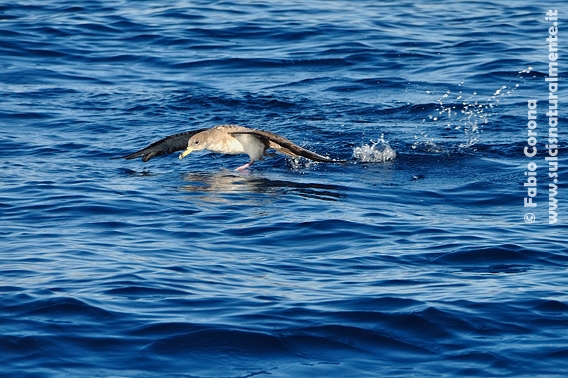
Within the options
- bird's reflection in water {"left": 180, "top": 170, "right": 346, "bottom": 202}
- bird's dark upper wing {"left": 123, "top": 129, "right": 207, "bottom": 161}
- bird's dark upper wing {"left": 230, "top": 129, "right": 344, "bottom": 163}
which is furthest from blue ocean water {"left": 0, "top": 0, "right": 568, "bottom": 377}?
bird's dark upper wing {"left": 230, "top": 129, "right": 344, "bottom": 163}

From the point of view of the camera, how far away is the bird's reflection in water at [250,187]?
12.5 metres

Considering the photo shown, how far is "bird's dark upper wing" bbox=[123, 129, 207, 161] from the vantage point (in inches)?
539

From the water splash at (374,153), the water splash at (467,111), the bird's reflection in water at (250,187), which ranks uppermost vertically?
the water splash at (467,111)

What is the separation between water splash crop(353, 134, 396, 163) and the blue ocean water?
5cm

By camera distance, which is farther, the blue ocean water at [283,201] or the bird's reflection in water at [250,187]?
the bird's reflection in water at [250,187]

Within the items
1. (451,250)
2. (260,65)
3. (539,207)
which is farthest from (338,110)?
(451,250)

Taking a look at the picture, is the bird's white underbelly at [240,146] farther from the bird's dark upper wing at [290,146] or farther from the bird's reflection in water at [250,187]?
the bird's dark upper wing at [290,146]

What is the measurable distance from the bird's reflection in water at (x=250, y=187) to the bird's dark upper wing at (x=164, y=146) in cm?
51

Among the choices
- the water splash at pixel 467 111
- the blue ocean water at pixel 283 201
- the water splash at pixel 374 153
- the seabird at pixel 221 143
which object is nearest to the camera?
the blue ocean water at pixel 283 201

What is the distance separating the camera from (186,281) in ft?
30.2

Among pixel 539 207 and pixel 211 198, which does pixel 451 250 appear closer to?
pixel 539 207

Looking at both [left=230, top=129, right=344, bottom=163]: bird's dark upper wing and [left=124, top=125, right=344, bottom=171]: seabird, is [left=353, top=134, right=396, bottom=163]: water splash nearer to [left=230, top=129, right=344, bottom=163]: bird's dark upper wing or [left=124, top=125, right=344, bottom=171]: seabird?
[left=124, top=125, right=344, bottom=171]: seabird

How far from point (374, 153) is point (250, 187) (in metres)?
2.06

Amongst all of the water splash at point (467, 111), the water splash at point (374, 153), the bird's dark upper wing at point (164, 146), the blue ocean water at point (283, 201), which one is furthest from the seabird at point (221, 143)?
the water splash at point (467, 111)
